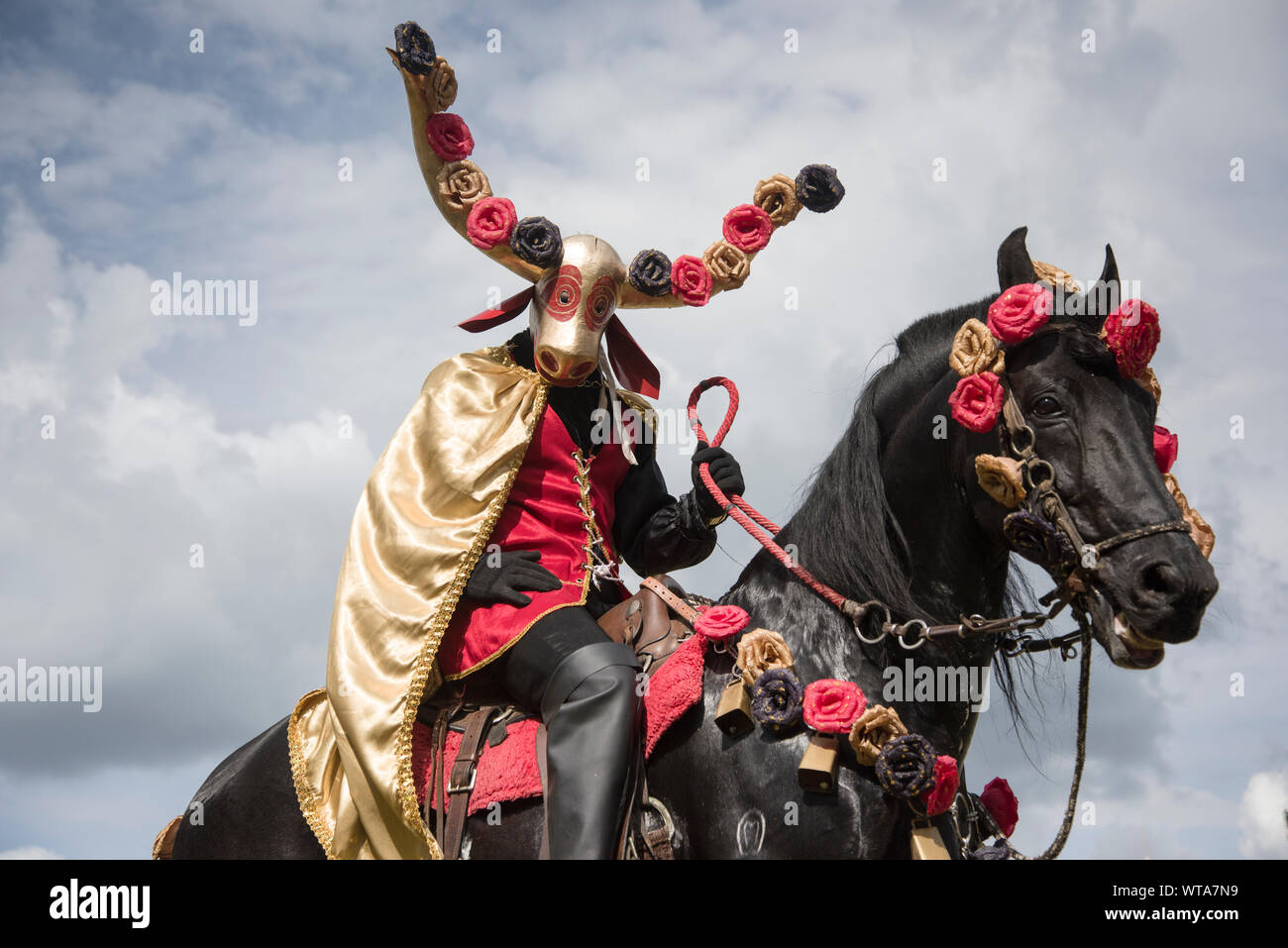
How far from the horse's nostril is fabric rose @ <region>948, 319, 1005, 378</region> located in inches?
41.7

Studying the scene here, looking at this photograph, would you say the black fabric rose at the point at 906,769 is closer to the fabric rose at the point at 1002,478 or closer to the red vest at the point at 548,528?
the fabric rose at the point at 1002,478

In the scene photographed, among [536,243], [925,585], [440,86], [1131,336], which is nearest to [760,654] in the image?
[925,585]

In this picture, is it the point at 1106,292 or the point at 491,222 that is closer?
the point at 1106,292

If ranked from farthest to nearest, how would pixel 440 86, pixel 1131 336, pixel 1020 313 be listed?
pixel 440 86
pixel 1020 313
pixel 1131 336

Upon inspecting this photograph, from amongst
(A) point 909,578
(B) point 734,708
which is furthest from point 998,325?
(B) point 734,708

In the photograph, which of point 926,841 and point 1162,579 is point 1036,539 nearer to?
point 1162,579

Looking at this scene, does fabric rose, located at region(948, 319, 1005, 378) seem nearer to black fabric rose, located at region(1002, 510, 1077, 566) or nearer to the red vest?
black fabric rose, located at region(1002, 510, 1077, 566)

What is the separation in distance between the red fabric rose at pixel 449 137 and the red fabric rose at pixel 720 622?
9.74 feet

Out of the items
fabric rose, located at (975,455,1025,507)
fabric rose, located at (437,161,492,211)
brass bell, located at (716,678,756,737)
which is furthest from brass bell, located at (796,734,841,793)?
fabric rose, located at (437,161,492,211)

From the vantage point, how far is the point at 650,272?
21.2 ft

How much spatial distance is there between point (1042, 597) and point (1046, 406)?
2.62 feet

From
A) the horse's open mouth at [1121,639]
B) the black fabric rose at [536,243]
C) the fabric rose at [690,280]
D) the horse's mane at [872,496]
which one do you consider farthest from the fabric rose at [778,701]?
the black fabric rose at [536,243]
